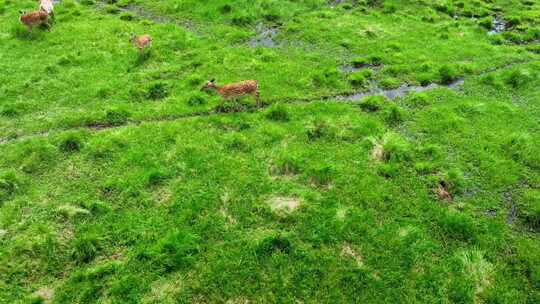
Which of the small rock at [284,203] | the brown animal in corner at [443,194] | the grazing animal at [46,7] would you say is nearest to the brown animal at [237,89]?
the small rock at [284,203]

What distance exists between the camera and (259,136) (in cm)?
1386

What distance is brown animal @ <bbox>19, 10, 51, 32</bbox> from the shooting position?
20.3 metres

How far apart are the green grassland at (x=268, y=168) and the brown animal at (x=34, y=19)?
0.35 meters

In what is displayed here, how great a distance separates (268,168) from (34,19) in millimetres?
16086

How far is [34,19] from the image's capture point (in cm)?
2042

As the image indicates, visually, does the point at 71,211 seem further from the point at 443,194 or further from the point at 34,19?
the point at 34,19

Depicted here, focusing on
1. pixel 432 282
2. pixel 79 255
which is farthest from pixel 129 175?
pixel 432 282

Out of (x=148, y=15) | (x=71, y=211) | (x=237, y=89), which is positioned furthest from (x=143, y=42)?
(x=71, y=211)

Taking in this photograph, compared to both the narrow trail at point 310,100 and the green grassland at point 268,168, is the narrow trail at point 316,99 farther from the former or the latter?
the green grassland at point 268,168

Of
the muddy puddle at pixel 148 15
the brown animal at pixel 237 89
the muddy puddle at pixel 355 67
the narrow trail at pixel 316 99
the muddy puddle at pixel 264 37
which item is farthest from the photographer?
the muddy puddle at pixel 148 15

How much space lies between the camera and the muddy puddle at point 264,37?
2052 cm

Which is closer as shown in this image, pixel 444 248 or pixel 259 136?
pixel 444 248

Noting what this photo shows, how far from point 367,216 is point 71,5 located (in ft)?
73.5

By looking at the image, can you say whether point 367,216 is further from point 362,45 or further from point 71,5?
point 71,5
